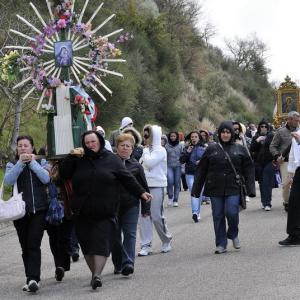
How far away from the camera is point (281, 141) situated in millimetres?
15367

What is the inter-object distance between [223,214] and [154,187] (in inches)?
42.3

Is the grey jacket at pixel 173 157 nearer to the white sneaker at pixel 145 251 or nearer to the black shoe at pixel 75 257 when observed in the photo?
the white sneaker at pixel 145 251

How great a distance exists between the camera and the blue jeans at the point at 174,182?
18469mm

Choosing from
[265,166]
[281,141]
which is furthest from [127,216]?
[265,166]

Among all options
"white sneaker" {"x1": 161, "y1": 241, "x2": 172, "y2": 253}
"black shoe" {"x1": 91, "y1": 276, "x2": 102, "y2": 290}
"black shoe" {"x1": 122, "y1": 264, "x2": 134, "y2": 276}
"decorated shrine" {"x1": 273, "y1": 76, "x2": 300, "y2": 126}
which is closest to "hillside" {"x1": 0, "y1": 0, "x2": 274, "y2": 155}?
"decorated shrine" {"x1": 273, "y1": 76, "x2": 300, "y2": 126}

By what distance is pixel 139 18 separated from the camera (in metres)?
53.2

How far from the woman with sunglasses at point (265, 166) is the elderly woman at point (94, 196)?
8221 mm

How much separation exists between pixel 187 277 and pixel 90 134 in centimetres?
204

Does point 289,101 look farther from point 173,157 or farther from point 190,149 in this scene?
point 190,149

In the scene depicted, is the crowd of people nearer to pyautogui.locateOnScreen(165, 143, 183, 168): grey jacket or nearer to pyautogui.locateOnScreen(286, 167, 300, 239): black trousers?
pyautogui.locateOnScreen(286, 167, 300, 239): black trousers

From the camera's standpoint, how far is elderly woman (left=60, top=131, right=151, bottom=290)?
8398mm

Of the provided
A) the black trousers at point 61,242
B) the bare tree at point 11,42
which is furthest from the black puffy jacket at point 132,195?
the bare tree at point 11,42

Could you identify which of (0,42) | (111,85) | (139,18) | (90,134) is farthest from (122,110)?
(90,134)

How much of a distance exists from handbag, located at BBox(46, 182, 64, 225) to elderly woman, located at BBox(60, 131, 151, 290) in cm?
28
